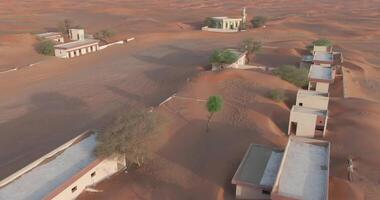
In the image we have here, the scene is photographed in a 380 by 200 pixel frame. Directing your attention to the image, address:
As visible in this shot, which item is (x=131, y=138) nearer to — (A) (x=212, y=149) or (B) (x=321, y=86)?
(A) (x=212, y=149)

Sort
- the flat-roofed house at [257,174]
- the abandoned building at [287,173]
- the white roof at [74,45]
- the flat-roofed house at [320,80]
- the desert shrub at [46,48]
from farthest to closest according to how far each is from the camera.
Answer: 1. the white roof at [74,45]
2. the desert shrub at [46,48]
3. the flat-roofed house at [320,80]
4. the flat-roofed house at [257,174]
5. the abandoned building at [287,173]

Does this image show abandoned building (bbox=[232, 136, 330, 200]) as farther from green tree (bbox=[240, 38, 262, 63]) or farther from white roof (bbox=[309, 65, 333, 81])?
green tree (bbox=[240, 38, 262, 63])

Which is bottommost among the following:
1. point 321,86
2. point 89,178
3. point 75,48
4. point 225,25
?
point 89,178

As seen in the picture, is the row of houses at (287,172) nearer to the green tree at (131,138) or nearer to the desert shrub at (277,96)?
the green tree at (131,138)

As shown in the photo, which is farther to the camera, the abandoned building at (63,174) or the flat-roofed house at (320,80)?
the flat-roofed house at (320,80)

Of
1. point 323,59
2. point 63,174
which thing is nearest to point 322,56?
point 323,59

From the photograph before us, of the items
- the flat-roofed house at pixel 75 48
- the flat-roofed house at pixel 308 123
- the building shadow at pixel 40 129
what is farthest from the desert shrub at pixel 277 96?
the flat-roofed house at pixel 75 48
